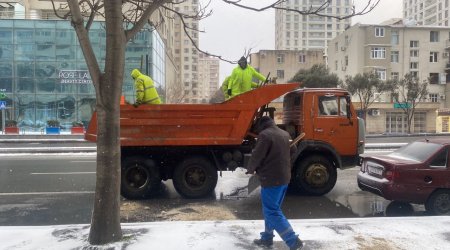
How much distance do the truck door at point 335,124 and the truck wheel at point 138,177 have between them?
11.9ft

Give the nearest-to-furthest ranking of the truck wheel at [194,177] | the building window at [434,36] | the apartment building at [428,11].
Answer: the truck wheel at [194,177], the building window at [434,36], the apartment building at [428,11]

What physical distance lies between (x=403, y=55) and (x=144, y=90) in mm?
55190

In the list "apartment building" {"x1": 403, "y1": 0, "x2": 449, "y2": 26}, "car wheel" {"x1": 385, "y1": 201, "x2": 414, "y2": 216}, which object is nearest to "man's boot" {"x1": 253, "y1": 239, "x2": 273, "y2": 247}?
"car wheel" {"x1": 385, "y1": 201, "x2": 414, "y2": 216}

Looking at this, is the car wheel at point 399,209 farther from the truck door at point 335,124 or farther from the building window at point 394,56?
the building window at point 394,56

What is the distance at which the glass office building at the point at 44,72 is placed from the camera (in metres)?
41.3

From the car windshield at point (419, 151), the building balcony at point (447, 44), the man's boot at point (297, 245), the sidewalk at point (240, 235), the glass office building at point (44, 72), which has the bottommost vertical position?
the sidewalk at point (240, 235)

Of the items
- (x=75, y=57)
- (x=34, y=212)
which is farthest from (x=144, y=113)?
(x=75, y=57)

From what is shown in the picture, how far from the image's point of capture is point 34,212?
8219mm

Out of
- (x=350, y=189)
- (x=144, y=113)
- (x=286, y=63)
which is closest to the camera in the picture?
(x=144, y=113)

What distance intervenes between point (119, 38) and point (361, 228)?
421cm

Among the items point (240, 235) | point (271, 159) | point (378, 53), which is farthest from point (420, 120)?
point (271, 159)

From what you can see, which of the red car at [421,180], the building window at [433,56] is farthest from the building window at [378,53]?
the red car at [421,180]

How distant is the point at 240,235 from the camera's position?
5961 millimetres

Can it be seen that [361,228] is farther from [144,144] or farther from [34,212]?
[34,212]
